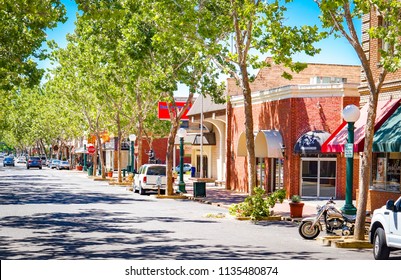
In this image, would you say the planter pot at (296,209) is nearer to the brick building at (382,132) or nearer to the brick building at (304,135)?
the brick building at (382,132)

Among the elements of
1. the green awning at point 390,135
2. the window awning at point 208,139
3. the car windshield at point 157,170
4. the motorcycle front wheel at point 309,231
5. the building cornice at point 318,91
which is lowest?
the motorcycle front wheel at point 309,231

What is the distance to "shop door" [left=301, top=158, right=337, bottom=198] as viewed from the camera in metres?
35.4

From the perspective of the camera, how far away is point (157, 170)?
130 feet

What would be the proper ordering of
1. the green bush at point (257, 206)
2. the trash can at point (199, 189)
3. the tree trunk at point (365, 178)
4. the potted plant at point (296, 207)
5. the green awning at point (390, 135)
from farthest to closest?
the trash can at point (199, 189) → the potted plant at point (296, 207) → the green bush at point (257, 206) → the green awning at point (390, 135) → the tree trunk at point (365, 178)

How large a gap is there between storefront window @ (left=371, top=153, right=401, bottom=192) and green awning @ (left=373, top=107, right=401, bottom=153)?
164cm

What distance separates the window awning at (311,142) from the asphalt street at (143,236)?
7.60m

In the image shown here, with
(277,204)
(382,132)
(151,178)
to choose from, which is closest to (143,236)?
(382,132)

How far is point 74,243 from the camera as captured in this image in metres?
15.9

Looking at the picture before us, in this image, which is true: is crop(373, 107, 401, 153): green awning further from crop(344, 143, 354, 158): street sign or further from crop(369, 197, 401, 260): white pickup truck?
crop(369, 197, 401, 260): white pickup truck

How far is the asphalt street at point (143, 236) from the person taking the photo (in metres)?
14.1

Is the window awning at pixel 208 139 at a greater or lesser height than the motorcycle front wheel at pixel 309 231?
greater

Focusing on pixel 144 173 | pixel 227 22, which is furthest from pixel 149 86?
pixel 227 22

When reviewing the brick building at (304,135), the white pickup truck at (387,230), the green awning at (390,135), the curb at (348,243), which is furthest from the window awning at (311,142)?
the white pickup truck at (387,230)

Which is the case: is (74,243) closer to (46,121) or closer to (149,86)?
(149,86)
